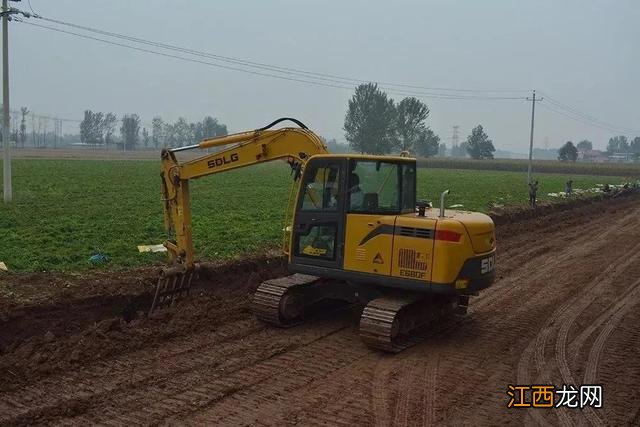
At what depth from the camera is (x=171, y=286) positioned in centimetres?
996

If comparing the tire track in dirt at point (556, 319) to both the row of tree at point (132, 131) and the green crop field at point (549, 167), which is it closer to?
the green crop field at point (549, 167)

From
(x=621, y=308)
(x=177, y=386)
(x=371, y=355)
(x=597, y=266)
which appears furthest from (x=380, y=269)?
(x=597, y=266)

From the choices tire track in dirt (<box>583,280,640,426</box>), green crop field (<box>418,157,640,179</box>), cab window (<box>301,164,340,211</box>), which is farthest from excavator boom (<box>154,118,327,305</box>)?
green crop field (<box>418,157,640,179</box>)

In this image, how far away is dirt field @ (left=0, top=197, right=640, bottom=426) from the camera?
6.20 m

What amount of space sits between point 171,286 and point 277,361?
309 cm

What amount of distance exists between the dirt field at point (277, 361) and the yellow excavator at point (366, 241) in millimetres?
496

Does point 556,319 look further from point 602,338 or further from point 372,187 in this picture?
point 372,187

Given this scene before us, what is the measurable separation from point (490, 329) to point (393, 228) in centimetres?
267

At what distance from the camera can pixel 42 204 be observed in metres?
20.4

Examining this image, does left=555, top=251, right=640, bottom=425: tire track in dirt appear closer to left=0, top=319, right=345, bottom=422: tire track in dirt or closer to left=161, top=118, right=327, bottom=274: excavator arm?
left=0, top=319, right=345, bottom=422: tire track in dirt

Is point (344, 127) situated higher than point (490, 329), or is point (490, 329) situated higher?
point (344, 127)

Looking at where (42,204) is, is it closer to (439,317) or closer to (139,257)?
(139,257)

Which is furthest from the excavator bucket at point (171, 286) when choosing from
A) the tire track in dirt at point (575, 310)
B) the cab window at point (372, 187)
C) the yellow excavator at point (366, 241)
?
the tire track in dirt at point (575, 310)

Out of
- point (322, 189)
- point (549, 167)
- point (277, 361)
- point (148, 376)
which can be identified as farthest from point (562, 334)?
point (549, 167)
